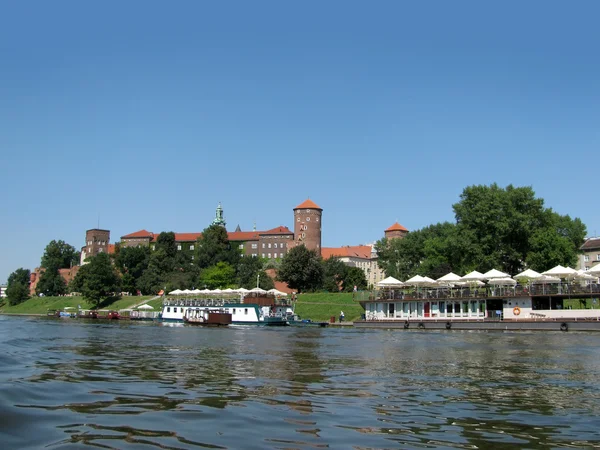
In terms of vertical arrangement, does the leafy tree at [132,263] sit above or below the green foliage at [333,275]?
above

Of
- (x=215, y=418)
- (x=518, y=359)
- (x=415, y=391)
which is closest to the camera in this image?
(x=215, y=418)

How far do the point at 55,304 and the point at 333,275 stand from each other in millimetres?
61851

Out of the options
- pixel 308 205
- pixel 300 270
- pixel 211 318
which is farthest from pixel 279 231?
pixel 211 318

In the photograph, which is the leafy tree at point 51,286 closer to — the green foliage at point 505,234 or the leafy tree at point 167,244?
the leafy tree at point 167,244

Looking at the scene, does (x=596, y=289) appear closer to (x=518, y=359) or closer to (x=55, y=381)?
(x=518, y=359)

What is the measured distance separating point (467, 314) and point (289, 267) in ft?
154

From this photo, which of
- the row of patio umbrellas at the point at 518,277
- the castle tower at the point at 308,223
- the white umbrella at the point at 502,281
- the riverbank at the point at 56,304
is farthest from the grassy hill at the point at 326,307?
the castle tower at the point at 308,223

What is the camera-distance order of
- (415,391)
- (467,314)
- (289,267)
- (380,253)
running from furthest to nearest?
(380,253) < (289,267) < (467,314) < (415,391)

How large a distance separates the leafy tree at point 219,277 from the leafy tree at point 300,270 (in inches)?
945

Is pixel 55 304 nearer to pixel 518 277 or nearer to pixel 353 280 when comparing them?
pixel 353 280

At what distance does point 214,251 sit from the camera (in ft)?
479

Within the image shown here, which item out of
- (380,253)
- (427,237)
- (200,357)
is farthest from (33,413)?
(380,253)

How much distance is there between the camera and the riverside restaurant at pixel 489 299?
54.2 meters

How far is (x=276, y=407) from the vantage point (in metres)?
12.6
